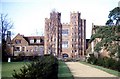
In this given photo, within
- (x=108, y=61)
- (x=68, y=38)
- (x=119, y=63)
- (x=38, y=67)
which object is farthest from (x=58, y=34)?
(x=38, y=67)

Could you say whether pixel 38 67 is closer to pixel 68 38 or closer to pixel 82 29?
pixel 82 29

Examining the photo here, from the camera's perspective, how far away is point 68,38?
2354 inches

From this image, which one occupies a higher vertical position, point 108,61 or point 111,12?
point 111,12

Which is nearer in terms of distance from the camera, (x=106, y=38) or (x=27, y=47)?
(x=106, y=38)

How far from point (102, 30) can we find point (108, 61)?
26.4ft

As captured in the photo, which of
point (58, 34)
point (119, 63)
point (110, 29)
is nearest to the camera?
point (110, 29)

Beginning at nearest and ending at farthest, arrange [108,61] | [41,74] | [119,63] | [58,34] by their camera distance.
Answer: [41,74] < [119,63] < [108,61] < [58,34]

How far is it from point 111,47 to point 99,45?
986 mm

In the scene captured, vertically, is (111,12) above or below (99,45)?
above

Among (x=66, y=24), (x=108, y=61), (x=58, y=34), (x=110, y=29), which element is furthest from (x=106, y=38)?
(x=58, y=34)

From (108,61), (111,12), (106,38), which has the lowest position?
(108,61)

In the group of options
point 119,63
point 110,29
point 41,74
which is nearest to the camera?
point 41,74

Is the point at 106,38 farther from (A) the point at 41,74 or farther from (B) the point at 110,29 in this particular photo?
(A) the point at 41,74

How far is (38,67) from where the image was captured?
933cm
